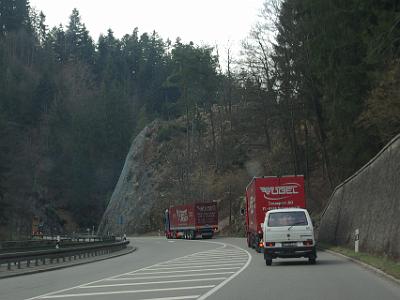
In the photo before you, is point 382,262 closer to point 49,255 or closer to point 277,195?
point 277,195

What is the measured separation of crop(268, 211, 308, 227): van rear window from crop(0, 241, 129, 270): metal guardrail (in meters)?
10.2

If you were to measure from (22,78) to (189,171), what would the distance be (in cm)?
4579

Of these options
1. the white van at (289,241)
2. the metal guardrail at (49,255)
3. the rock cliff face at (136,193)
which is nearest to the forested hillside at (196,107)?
the rock cliff face at (136,193)

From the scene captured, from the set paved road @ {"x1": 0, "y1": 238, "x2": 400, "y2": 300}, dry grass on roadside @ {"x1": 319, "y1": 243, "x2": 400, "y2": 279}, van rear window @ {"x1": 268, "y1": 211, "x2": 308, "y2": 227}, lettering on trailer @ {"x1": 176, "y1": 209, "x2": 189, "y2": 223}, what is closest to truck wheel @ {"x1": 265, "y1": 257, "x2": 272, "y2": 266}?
van rear window @ {"x1": 268, "y1": 211, "x2": 308, "y2": 227}

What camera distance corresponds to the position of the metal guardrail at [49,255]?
2527cm

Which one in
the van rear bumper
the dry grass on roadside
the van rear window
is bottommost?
the dry grass on roadside

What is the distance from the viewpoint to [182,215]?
7038 cm

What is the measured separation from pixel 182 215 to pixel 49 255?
4171 centimetres

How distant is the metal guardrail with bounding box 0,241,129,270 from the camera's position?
25266 mm

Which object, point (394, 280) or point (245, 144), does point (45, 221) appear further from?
point (394, 280)

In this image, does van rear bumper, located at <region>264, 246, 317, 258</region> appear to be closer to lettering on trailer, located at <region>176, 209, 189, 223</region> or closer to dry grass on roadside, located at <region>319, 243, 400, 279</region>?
dry grass on roadside, located at <region>319, 243, 400, 279</region>

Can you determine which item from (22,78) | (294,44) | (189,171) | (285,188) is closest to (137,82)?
(22,78)

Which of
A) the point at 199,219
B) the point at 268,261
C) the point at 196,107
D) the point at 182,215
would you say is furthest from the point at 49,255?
the point at 196,107

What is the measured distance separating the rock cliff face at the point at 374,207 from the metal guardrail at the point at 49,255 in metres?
13.6
